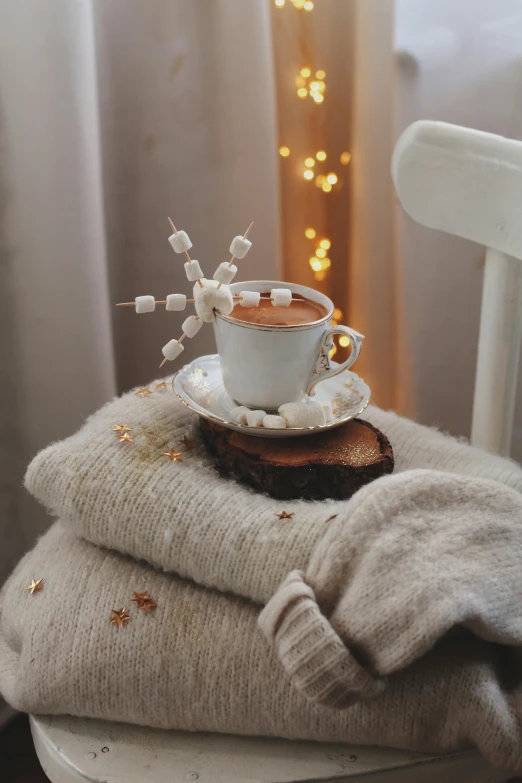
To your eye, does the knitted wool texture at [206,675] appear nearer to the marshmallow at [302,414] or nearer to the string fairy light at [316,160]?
the marshmallow at [302,414]

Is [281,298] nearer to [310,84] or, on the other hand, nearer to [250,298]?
[250,298]

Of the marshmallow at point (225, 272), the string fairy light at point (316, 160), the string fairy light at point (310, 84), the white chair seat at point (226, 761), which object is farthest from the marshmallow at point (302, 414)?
the string fairy light at point (310, 84)

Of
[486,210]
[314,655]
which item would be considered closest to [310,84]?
[486,210]

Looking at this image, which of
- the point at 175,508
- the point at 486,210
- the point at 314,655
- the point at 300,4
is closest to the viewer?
the point at 314,655

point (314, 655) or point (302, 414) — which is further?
point (302, 414)

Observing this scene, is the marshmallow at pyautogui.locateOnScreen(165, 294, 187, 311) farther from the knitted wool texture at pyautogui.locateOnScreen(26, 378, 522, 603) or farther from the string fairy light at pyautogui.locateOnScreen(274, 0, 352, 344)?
the string fairy light at pyautogui.locateOnScreen(274, 0, 352, 344)

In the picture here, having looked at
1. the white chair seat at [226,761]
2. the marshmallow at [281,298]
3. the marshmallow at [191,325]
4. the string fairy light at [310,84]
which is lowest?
the white chair seat at [226,761]
